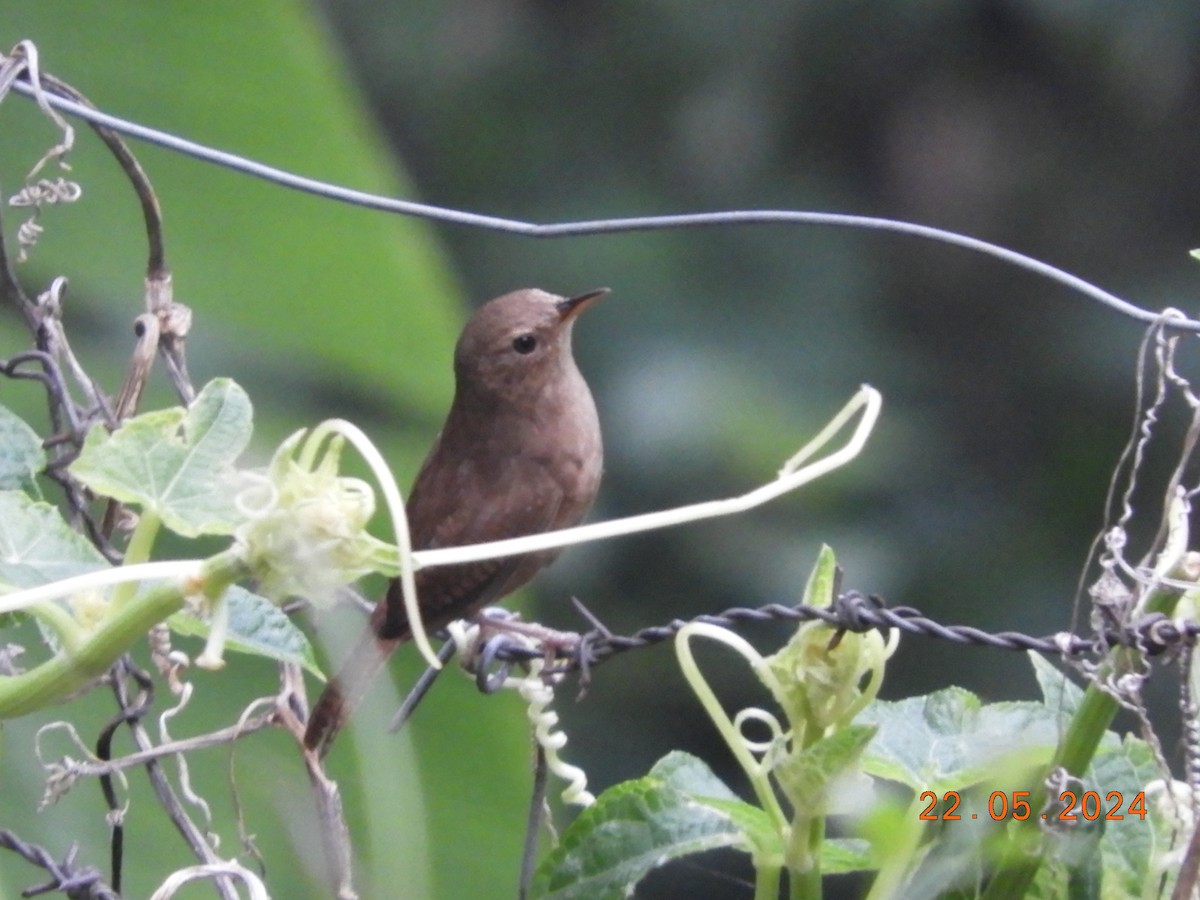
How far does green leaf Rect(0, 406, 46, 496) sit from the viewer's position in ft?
4.82

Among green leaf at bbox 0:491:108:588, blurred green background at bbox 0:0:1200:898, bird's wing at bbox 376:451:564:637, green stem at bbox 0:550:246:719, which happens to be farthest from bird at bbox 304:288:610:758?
green stem at bbox 0:550:246:719

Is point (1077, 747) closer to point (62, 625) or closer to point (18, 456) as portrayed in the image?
point (62, 625)

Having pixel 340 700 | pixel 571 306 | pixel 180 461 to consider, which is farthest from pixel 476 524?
pixel 180 461

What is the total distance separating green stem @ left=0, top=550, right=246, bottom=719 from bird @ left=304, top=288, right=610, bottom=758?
4.82 ft

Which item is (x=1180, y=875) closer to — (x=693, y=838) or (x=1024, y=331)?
(x=693, y=838)

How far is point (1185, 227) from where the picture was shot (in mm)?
5102

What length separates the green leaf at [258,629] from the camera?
1.33m

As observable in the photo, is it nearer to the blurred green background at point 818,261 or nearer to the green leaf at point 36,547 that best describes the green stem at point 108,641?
the green leaf at point 36,547

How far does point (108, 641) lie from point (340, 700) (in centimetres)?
97

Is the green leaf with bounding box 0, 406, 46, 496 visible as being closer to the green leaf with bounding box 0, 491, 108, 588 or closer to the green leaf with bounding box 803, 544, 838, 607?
the green leaf with bounding box 0, 491, 108, 588

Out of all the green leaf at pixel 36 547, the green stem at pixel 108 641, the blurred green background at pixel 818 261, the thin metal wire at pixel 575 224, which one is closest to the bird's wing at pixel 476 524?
the blurred green background at pixel 818 261

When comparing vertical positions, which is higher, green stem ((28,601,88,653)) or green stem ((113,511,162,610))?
green stem ((113,511,162,610))

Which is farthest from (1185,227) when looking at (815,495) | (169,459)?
(169,459)

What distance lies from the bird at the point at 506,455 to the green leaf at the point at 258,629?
1.29 metres
